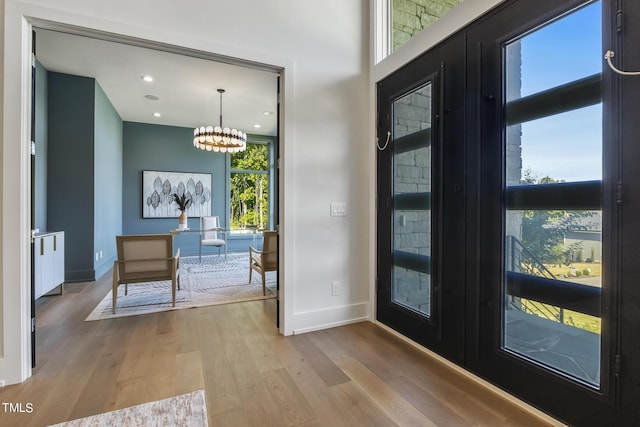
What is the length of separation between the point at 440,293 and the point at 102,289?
4.44 m

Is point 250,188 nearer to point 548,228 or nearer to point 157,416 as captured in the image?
point 157,416

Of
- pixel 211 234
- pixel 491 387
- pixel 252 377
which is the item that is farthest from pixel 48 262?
pixel 491 387

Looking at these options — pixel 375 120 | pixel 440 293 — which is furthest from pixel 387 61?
pixel 440 293

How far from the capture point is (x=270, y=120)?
6.75 m

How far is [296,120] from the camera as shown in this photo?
8.96 ft

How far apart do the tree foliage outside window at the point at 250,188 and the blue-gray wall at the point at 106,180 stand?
8.16 feet

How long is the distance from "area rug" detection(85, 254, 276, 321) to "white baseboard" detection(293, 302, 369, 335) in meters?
1.23

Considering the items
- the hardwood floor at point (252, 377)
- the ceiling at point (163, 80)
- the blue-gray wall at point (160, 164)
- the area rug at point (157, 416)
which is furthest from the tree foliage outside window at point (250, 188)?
the area rug at point (157, 416)

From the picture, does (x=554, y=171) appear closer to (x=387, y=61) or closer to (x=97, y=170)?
(x=387, y=61)


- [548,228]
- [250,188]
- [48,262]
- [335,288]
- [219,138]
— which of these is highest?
[219,138]

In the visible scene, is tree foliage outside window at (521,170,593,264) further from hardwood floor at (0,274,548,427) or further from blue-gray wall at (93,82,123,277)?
blue-gray wall at (93,82,123,277)

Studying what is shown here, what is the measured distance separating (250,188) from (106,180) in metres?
3.30

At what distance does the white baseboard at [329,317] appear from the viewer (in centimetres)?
276

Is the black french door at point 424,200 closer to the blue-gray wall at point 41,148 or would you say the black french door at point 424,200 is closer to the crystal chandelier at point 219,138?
the crystal chandelier at point 219,138
